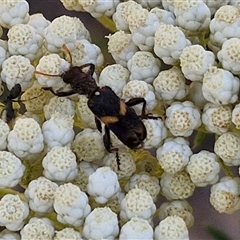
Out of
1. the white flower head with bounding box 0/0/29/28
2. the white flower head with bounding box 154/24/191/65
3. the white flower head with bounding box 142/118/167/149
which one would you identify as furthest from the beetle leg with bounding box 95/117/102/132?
the white flower head with bounding box 0/0/29/28

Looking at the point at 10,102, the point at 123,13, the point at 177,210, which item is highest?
the point at 123,13

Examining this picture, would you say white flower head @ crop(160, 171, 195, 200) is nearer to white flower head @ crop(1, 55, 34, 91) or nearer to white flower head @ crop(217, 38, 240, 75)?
white flower head @ crop(217, 38, 240, 75)

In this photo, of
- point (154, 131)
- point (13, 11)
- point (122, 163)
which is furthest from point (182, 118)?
point (13, 11)

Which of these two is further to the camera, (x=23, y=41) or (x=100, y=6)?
(x=100, y=6)

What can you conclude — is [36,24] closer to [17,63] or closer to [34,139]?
[17,63]

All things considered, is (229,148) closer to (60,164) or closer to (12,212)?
(60,164)

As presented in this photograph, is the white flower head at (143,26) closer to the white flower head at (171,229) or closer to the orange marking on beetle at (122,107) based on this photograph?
the orange marking on beetle at (122,107)

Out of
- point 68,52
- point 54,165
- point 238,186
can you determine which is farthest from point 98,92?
point 238,186
